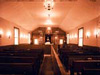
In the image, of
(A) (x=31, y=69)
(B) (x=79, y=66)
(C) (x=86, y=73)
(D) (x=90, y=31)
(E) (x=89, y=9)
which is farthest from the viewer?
(D) (x=90, y=31)

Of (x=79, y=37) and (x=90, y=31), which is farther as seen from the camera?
(x=79, y=37)

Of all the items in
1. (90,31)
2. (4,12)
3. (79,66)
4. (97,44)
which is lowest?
(79,66)

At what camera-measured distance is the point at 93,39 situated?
6.78 metres

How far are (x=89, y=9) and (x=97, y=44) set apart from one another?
1.97 meters

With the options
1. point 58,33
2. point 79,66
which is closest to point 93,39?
point 79,66

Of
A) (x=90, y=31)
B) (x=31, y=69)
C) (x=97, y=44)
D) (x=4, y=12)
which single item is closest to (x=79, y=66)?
(x=31, y=69)

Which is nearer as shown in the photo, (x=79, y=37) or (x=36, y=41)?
(x=79, y=37)

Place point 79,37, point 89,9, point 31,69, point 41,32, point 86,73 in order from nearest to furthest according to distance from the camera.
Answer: point 86,73 < point 31,69 < point 89,9 < point 79,37 < point 41,32

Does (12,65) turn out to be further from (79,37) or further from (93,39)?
(79,37)

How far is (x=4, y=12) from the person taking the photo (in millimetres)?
6500

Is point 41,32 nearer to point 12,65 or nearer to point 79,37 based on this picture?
point 79,37

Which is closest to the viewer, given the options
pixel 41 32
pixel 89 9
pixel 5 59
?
pixel 5 59

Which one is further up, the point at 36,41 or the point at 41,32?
the point at 41,32

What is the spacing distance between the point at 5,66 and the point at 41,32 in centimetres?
1472
